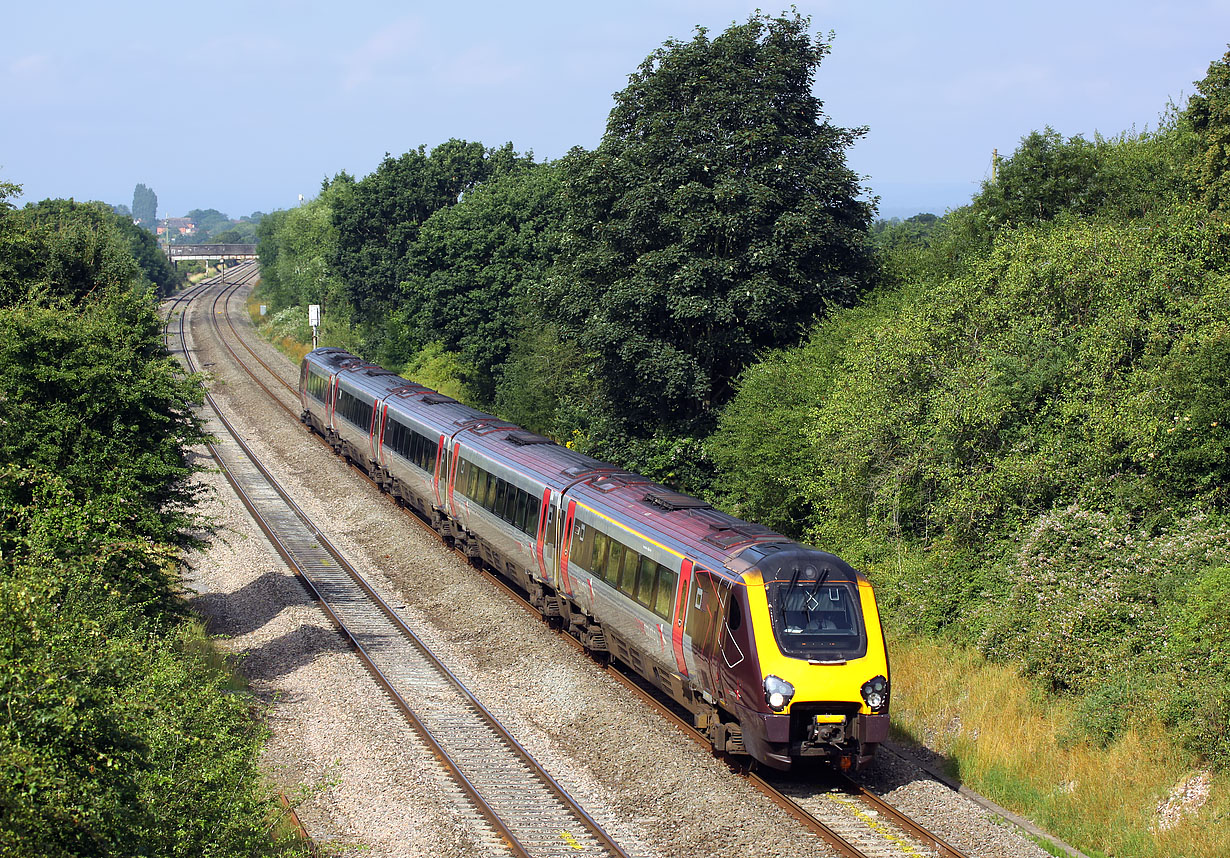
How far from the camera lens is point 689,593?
579 inches

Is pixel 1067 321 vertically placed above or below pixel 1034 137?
below

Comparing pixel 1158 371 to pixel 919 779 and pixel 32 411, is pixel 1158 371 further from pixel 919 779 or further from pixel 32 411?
pixel 32 411

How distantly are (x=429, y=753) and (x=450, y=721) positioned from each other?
123 cm

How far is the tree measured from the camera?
2539 centimetres

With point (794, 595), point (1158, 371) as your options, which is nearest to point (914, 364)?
point (1158, 371)

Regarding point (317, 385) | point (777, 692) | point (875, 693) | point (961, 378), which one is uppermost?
point (961, 378)

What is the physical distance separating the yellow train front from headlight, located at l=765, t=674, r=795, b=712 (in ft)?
0.04

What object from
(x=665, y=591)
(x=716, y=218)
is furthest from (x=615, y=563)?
(x=716, y=218)

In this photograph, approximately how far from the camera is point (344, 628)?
19.8m

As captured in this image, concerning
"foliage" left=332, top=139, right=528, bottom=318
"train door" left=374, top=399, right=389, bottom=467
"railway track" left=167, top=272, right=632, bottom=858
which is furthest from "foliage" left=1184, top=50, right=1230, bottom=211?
"foliage" left=332, top=139, right=528, bottom=318

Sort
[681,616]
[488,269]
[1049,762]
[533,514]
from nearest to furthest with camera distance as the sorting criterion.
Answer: [1049,762] < [681,616] < [533,514] < [488,269]

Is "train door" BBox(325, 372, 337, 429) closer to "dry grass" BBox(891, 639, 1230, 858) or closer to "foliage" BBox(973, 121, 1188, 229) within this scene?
"foliage" BBox(973, 121, 1188, 229)

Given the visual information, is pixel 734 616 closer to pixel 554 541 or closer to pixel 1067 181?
pixel 554 541

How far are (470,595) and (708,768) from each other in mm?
9245
